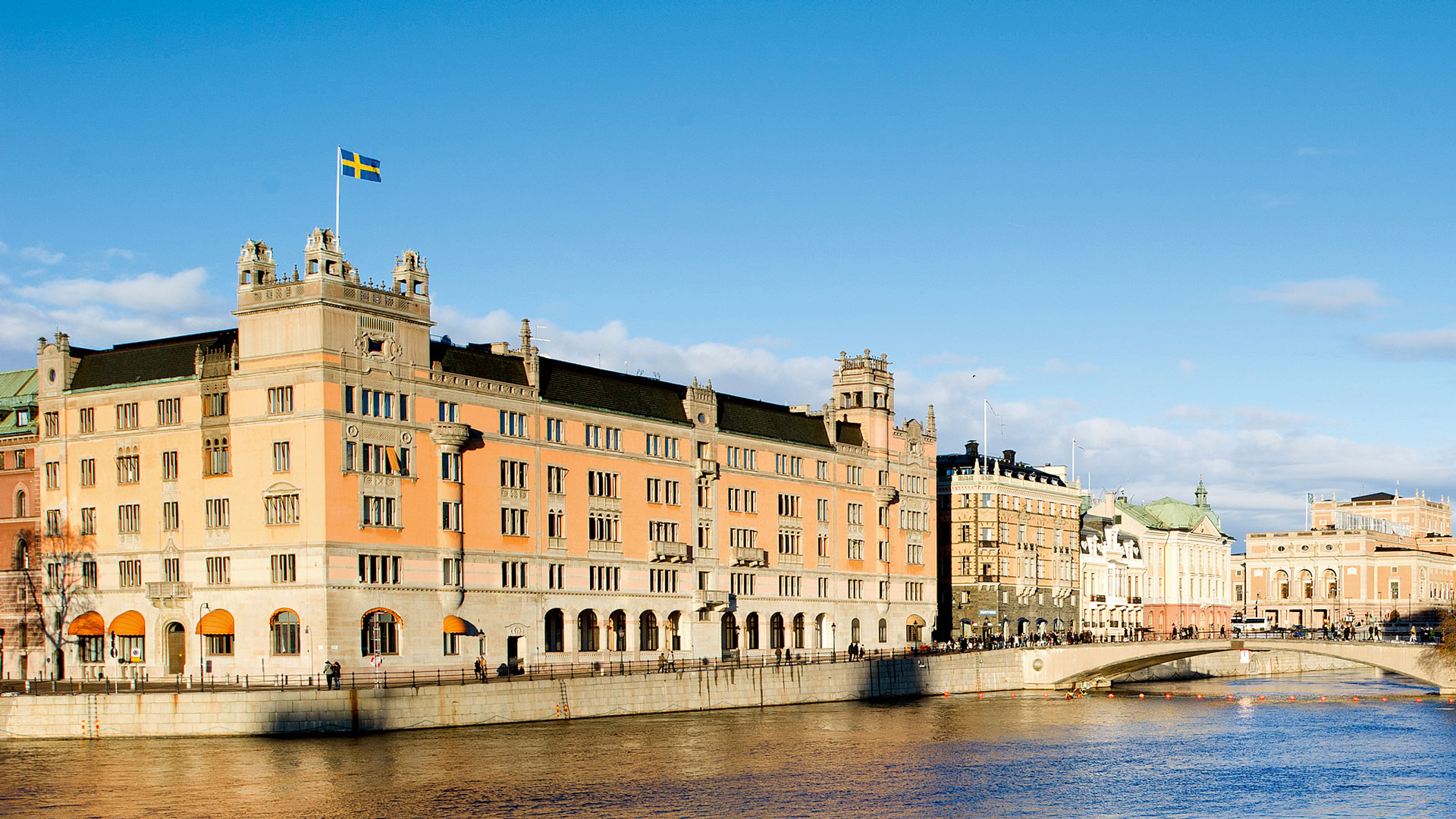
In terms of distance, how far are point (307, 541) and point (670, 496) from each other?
39.9 m

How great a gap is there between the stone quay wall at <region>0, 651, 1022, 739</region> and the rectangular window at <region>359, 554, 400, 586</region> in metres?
11.3

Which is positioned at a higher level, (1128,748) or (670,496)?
(670,496)

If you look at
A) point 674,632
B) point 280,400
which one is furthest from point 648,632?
point 280,400

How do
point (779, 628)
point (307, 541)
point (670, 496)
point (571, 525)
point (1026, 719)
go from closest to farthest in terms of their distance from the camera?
point (307, 541)
point (1026, 719)
point (571, 525)
point (670, 496)
point (779, 628)

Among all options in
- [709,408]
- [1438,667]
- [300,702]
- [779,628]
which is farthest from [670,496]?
[1438,667]

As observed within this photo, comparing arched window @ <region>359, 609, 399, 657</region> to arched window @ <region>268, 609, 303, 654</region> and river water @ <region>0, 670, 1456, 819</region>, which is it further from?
river water @ <region>0, 670, 1456, 819</region>

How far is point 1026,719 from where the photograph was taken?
132 meters

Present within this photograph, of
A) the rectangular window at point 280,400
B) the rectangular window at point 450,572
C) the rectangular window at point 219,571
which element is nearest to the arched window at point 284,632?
the rectangular window at point 219,571

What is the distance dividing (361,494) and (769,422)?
2139 inches

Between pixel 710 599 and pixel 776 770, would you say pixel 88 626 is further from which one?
pixel 776 770

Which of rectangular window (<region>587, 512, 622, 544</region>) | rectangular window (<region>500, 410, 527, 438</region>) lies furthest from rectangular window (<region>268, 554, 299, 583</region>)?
rectangular window (<region>587, 512, 622, 544</region>)

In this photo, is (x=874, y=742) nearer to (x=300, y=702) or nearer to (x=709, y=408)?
(x=300, y=702)

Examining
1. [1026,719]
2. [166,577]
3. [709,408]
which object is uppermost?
[709,408]

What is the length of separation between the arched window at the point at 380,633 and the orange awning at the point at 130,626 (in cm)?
1728
